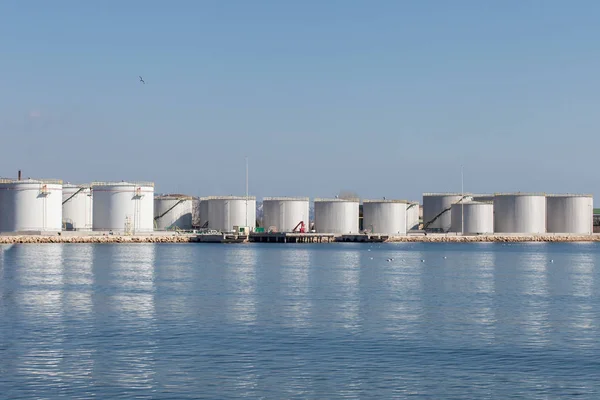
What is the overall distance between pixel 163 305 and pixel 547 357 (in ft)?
64.5

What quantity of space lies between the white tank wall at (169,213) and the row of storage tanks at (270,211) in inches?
5.8

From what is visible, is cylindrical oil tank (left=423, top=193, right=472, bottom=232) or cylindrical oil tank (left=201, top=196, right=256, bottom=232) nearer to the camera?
cylindrical oil tank (left=201, top=196, right=256, bottom=232)

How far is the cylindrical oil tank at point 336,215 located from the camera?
134250 millimetres

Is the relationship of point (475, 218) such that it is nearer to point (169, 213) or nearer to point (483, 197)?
point (483, 197)

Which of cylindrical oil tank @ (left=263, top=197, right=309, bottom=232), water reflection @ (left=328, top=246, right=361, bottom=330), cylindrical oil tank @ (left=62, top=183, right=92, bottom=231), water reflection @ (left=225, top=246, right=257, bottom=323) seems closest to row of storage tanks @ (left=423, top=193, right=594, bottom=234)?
cylindrical oil tank @ (left=263, top=197, right=309, bottom=232)

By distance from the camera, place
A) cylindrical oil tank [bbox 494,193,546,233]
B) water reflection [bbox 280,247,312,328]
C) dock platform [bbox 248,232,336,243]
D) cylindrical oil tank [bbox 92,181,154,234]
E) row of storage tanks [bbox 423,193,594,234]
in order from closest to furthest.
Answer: water reflection [bbox 280,247,312,328] → cylindrical oil tank [bbox 92,181,154,234] → dock platform [bbox 248,232,336,243] → row of storage tanks [bbox 423,193,594,234] → cylindrical oil tank [bbox 494,193,546,233]

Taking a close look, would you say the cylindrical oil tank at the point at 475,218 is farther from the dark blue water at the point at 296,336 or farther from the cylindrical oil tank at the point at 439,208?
the dark blue water at the point at 296,336

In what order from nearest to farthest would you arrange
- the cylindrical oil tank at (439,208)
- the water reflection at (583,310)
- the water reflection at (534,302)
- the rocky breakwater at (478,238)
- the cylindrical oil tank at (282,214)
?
the water reflection at (583,310) → the water reflection at (534,302) → the cylindrical oil tank at (282,214) → the rocky breakwater at (478,238) → the cylindrical oil tank at (439,208)

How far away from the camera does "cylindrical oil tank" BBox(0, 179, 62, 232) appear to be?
368ft

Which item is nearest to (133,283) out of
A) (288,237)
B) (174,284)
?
(174,284)

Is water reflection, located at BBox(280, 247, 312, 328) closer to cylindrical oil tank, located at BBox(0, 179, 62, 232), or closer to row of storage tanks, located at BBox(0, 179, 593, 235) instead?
row of storage tanks, located at BBox(0, 179, 593, 235)

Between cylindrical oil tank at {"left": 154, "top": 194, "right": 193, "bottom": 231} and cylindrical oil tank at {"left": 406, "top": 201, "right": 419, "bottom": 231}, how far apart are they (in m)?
34.5

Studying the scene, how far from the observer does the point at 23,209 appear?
4441 inches

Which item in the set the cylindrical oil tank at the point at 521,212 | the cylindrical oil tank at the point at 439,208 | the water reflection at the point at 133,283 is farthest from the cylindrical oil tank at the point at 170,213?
the cylindrical oil tank at the point at 521,212
